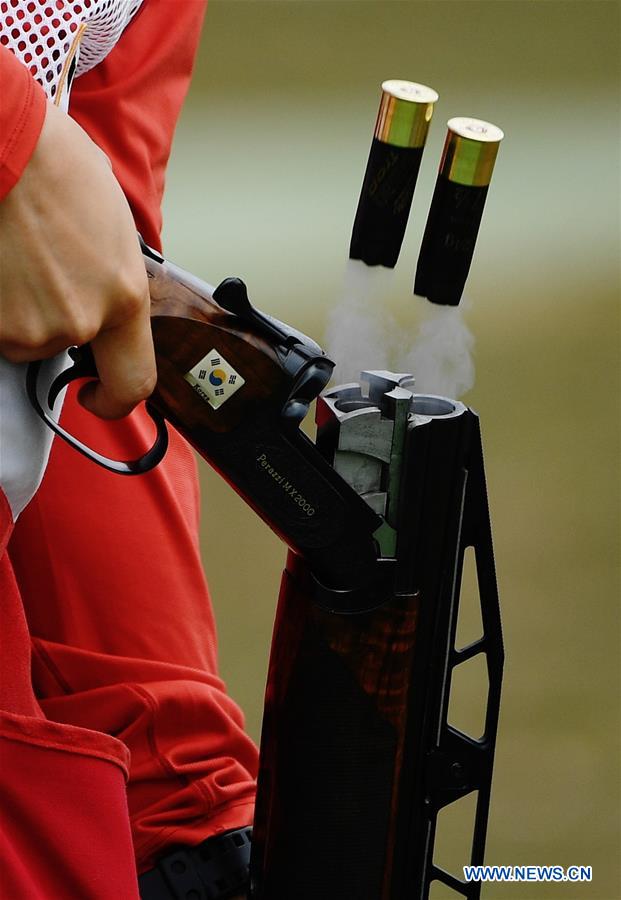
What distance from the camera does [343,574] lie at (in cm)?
69

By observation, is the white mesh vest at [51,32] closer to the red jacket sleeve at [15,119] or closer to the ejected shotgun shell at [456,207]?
the red jacket sleeve at [15,119]

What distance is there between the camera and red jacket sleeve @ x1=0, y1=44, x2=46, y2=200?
0.53m

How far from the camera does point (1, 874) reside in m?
0.64

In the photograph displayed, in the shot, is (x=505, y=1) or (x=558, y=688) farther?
(x=505, y=1)

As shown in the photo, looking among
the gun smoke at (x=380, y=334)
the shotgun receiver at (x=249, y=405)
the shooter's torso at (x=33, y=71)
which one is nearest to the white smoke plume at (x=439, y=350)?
the gun smoke at (x=380, y=334)

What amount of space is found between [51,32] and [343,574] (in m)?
0.30

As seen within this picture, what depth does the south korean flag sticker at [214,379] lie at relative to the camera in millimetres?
650

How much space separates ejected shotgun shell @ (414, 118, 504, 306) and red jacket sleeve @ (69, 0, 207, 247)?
191 millimetres

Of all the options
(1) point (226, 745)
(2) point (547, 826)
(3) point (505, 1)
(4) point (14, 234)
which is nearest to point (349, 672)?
(1) point (226, 745)

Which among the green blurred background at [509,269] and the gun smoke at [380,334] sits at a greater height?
the gun smoke at [380,334]

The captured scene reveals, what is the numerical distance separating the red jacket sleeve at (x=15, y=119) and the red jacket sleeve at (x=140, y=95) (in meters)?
0.26

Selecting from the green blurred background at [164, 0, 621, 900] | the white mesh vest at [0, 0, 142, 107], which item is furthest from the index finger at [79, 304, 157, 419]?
the green blurred background at [164, 0, 621, 900]

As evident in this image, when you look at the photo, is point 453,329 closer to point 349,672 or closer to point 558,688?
point 349,672

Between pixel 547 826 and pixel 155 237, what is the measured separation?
872mm
